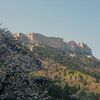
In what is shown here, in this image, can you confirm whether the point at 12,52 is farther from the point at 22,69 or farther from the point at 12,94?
the point at 12,94

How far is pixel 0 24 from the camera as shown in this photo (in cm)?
3503

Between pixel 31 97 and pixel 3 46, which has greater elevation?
pixel 3 46

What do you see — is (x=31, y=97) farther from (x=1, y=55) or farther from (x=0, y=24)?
(x=0, y=24)

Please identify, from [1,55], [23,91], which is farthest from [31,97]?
[1,55]

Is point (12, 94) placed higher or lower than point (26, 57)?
lower

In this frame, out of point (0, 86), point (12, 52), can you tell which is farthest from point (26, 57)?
point (0, 86)

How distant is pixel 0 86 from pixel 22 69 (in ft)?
10.0

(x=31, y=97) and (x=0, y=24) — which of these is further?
(x=0, y=24)

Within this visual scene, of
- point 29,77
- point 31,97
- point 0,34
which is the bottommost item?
point 31,97

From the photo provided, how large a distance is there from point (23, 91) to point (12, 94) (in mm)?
1117

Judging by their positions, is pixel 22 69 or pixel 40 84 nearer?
pixel 22 69

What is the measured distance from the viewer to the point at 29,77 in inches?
1287

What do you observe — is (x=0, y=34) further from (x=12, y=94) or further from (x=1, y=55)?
(x=12, y=94)

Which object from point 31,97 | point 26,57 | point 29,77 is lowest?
point 31,97
